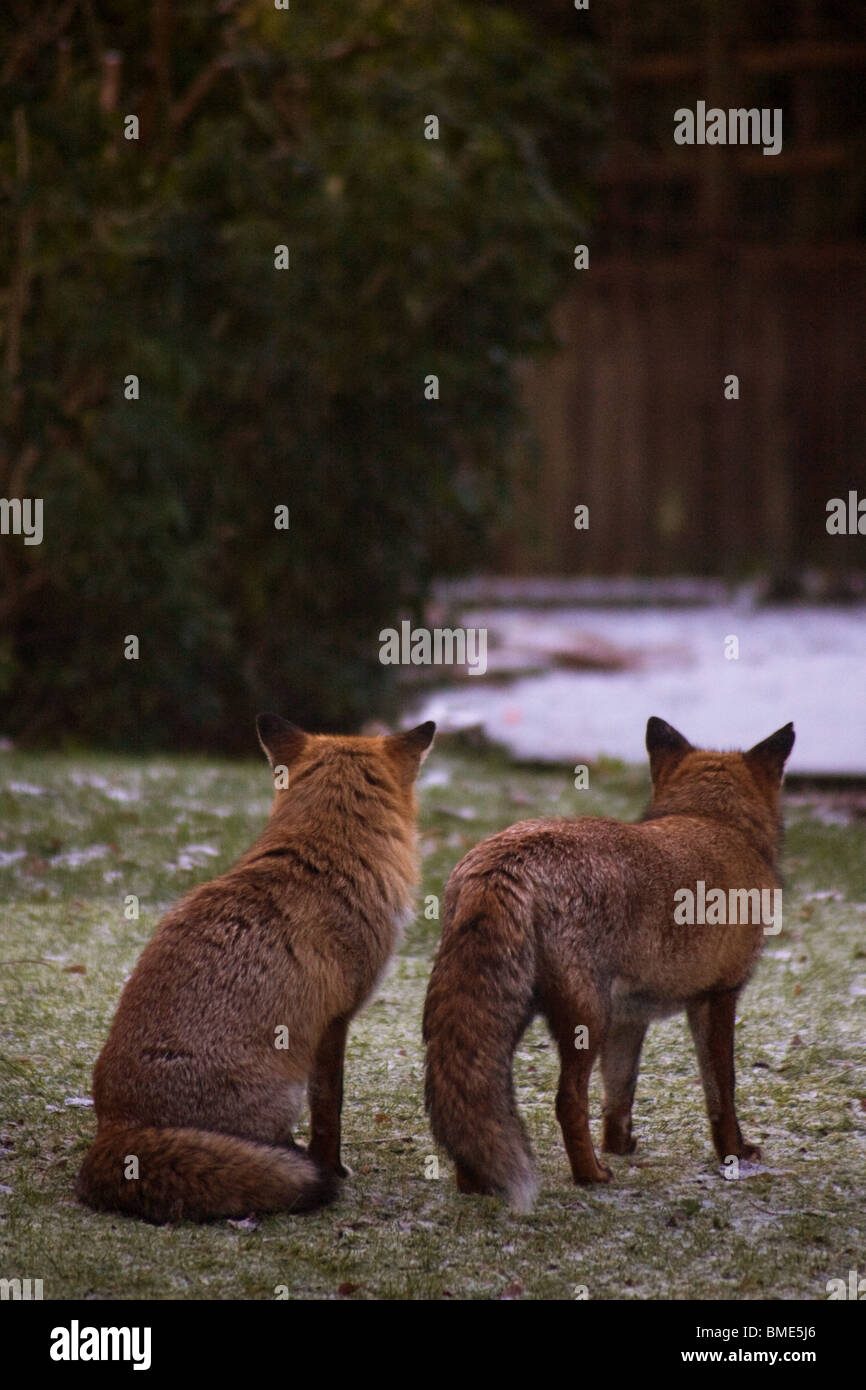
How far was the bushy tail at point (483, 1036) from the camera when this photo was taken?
14.1 ft

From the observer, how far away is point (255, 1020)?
4.44 meters

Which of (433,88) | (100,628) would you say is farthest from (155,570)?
(433,88)

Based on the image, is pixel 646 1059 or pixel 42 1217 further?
pixel 646 1059

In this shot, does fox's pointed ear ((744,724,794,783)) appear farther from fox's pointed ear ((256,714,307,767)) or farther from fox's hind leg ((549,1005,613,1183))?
fox's pointed ear ((256,714,307,767))

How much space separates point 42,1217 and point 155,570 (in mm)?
7059

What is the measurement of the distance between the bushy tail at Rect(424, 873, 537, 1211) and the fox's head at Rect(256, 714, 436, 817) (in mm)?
673

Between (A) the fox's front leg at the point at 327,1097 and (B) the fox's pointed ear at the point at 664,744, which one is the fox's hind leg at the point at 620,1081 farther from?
(B) the fox's pointed ear at the point at 664,744

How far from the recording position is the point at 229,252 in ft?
35.7

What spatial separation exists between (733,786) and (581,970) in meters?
1.14

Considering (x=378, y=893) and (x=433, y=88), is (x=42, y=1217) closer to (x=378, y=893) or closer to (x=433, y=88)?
(x=378, y=893)

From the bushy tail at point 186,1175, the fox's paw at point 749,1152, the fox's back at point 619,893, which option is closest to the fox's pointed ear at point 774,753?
the fox's back at point 619,893

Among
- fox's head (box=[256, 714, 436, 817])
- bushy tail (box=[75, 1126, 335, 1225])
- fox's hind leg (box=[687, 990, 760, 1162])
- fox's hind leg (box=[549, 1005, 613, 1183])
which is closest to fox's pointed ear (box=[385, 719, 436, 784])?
fox's head (box=[256, 714, 436, 817])

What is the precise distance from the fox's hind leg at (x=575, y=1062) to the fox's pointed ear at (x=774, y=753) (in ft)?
4.23

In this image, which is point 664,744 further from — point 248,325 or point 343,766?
point 248,325
